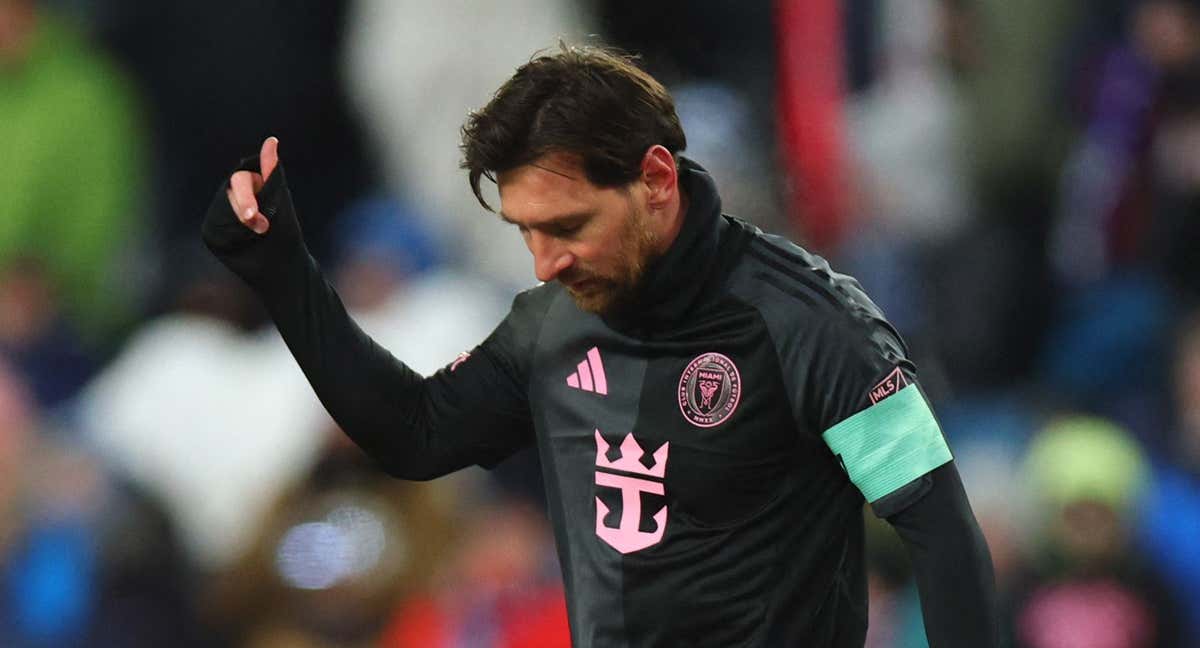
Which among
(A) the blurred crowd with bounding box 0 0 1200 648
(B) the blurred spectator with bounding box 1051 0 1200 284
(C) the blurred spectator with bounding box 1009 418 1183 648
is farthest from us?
(B) the blurred spectator with bounding box 1051 0 1200 284

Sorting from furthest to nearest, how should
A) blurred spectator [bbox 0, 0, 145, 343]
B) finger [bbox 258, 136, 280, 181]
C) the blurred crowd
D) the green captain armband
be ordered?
blurred spectator [bbox 0, 0, 145, 343] → the blurred crowd → finger [bbox 258, 136, 280, 181] → the green captain armband

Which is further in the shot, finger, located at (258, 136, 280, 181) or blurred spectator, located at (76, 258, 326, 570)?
blurred spectator, located at (76, 258, 326, 570)

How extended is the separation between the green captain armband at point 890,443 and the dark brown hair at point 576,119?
0.51 meters

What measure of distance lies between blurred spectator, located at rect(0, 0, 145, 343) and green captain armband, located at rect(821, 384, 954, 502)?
502cm

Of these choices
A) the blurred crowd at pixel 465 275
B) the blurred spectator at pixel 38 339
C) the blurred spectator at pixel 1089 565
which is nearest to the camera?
the blurred spectator at pixel 1089 565

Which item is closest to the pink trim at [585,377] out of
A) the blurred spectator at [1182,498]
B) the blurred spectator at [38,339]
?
the blurred spectator at [1182,498]

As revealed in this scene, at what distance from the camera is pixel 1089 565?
19.6 feet

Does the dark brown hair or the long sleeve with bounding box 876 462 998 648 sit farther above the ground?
the dark brown hair

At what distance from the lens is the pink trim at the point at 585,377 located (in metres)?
3.46

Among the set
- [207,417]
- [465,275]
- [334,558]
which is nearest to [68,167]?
[207,417]

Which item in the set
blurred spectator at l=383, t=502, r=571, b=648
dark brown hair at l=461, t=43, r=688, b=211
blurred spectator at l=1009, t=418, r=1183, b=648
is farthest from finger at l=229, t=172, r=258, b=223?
blurred spectator at l=1009, t=418, r=1183, b=648

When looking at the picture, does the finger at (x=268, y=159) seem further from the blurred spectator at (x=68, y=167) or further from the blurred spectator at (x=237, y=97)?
the blurred spectator at (x=237, y=97)

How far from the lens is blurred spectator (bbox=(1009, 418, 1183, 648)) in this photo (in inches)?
232

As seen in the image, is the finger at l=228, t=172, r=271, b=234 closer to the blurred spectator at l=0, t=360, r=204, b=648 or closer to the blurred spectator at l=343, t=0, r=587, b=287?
the blurred spectator at l=0, t=360, r=204, b=648
